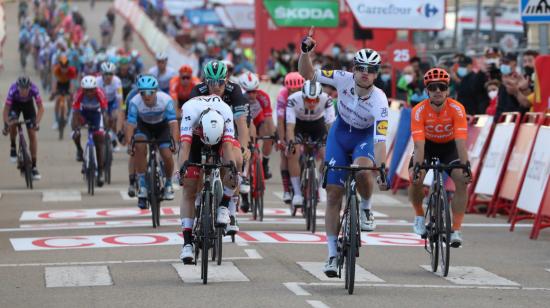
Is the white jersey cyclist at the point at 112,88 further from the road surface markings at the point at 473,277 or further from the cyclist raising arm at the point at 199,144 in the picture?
the road surface markings at the point at 473,277

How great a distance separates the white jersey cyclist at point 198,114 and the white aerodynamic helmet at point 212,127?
0.09 meters

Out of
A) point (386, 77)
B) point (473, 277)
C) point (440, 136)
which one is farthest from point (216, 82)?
point (386, 77)

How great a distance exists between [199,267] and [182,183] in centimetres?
104

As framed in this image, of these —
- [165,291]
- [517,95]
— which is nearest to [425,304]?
[165,291]

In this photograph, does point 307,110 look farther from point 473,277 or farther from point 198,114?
point 473,277

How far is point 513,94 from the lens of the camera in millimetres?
20406

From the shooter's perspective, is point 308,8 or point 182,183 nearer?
point 182,183

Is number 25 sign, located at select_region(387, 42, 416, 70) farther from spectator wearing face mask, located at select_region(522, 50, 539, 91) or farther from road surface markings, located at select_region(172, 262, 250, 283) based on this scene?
road surface markings, located at select_region(172, 262, 250, 283)

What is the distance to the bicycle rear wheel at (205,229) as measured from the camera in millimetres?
12812

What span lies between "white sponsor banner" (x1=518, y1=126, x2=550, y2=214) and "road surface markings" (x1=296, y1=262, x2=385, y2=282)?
4462 millimetres

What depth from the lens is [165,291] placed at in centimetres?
1245

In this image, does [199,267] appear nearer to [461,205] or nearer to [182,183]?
[182,183]

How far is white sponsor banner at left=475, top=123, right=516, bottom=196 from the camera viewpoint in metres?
20.1

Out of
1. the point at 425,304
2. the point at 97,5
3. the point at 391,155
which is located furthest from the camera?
the point at 97,5
